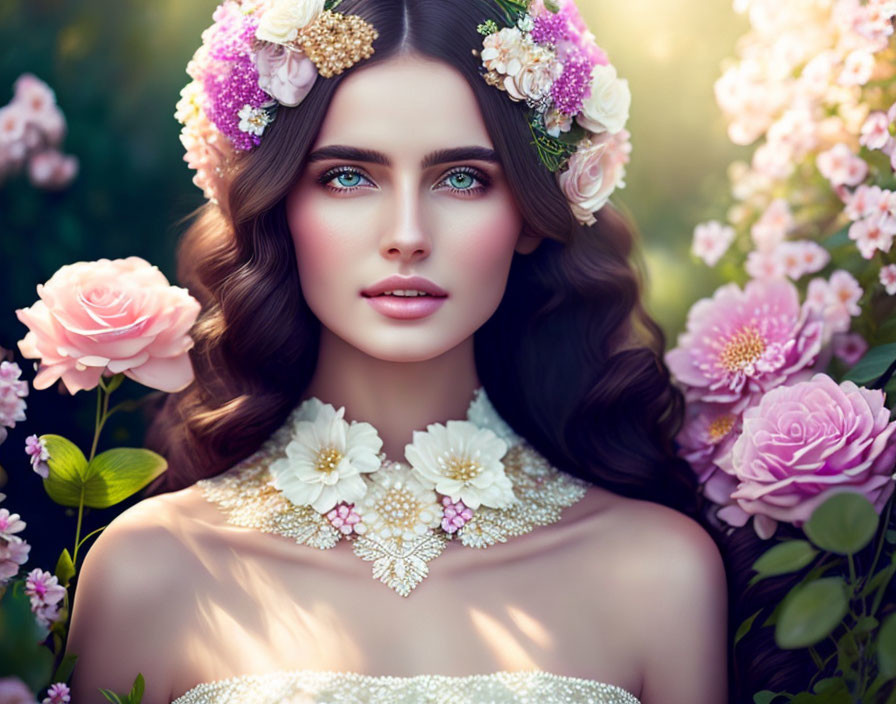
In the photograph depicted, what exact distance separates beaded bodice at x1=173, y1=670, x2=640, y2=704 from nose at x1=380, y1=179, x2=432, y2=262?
2.84 ft

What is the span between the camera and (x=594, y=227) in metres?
2.94

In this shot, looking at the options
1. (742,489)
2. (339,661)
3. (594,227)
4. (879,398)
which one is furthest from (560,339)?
(339,661)

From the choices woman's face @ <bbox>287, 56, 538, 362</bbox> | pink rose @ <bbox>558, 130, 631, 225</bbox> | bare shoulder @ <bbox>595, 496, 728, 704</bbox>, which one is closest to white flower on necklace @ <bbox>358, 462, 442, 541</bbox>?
woman's face @ <bbox>287, 56, 538, 362</bbox>

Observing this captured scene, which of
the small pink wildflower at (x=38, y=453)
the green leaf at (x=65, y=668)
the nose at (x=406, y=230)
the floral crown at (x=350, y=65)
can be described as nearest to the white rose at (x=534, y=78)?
the floral crown at (x=350, y=65)

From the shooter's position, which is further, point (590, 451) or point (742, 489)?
point (590, 451)

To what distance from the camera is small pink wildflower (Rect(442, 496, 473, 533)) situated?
2564mm

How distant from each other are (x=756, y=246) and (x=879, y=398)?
42.0 inches

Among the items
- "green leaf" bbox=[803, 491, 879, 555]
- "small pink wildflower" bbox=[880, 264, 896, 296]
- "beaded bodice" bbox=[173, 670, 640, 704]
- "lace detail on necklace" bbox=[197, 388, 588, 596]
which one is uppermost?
"small pink wildflower" bbox=[880, 264, 896, 296]

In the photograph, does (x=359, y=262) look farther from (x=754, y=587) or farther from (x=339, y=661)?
(x=754, y=587)

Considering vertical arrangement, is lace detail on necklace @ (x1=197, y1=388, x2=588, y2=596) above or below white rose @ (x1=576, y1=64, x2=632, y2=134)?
below

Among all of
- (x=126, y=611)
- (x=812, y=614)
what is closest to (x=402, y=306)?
(x=126, y=611)

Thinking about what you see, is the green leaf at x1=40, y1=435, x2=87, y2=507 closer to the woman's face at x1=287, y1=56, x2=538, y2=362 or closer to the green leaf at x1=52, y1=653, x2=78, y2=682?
the green leaf at x1=52, y1=653, x2=78, y2=682

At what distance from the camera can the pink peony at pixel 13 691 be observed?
1.77 meters

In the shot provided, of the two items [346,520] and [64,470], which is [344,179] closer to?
[346,520]
